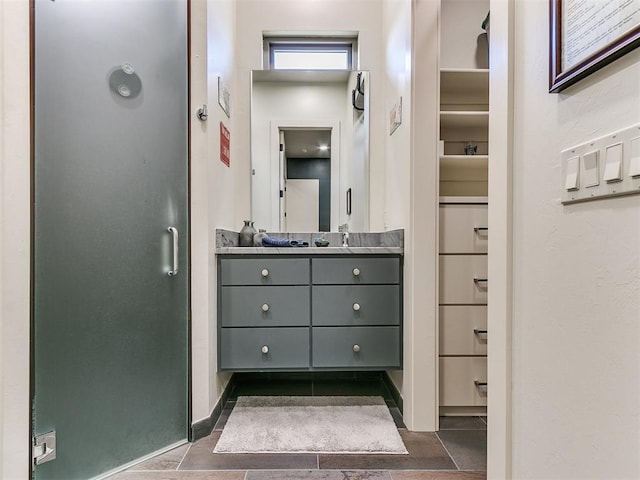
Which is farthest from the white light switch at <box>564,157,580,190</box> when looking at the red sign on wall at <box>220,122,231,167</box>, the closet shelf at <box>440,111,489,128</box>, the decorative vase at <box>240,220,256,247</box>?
the decorative vase at <box>240,220,256,247</box>

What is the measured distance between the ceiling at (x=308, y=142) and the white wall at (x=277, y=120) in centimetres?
6

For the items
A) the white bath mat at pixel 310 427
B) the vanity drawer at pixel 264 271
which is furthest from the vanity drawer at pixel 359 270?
the white bath mat at pixel 310 427

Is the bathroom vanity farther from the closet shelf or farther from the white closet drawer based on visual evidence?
the closet shelf

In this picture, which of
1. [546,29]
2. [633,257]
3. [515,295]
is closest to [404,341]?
[515,295]

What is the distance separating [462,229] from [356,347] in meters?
0.87

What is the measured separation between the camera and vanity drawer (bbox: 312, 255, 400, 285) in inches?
77.7

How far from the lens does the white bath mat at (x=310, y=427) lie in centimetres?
165

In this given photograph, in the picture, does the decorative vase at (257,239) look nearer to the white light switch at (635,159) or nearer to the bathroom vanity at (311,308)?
the bathroom vanity at (311,308)

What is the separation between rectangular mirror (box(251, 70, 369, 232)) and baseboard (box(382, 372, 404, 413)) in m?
1.02

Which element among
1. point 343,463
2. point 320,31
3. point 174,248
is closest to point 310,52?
point 320,31

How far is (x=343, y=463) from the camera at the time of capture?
153cm

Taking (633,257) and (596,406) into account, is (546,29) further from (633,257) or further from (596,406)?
(596,406)

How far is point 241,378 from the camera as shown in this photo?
7.94 ft

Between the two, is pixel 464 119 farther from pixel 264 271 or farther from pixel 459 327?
pixel 264 271
